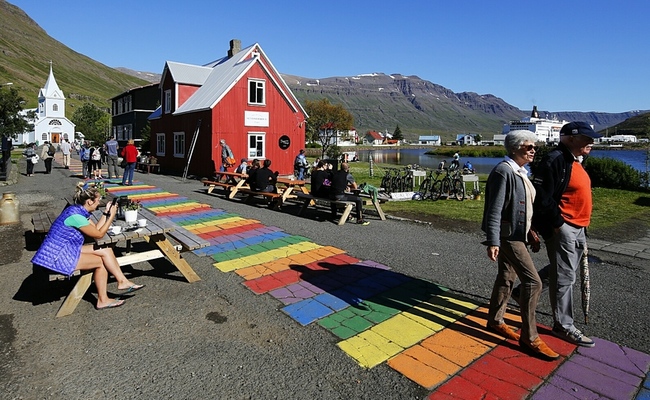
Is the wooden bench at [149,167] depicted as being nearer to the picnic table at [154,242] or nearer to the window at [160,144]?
the window at [160,144]

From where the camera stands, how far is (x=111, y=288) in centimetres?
562

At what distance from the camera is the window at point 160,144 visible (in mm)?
27666

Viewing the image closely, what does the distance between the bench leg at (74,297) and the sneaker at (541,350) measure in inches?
184

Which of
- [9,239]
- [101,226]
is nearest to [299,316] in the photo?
[101,226]

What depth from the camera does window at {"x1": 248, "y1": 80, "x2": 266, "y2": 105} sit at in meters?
22.3

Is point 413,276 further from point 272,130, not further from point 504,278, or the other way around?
point 272,130

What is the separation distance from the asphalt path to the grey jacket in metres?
1.46

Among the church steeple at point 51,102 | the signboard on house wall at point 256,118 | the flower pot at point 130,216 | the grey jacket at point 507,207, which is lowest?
the flower pot at point 130,216

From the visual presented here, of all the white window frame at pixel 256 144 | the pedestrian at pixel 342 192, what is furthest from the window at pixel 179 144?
the pedestrian at pixel 342 192

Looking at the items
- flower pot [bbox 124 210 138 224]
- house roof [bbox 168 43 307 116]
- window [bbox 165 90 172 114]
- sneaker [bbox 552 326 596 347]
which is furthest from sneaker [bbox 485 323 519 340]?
window [bbox 165 90 172 114]

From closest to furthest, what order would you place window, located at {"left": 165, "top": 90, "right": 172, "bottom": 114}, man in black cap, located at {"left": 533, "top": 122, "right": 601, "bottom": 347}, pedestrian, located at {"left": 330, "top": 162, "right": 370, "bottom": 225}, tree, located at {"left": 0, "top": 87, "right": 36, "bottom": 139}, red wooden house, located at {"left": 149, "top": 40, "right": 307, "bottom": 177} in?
man in black cap, located at {"left": 533, "top": 122, "right": 601, "bottom": 347} < pedestrian, located at {"left": 330, "top": 162, "right": 370, "bottom": 225} < red wooden house, located at {"left": 149, "top": 40, "right": 307, "bottom": 177} < tree, located at {"left": 0, "top": 87, "right": 36, "bottom": 139} < window, located at {"left": 165, "top": 90, "right": 172, "bottom": 114}

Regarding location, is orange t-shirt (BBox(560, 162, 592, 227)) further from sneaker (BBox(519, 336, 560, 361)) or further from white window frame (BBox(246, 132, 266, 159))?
white window frame (BBox(246, 132, 266, 159))

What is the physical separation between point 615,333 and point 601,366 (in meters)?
0.86

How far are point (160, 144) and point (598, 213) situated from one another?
2514cm
